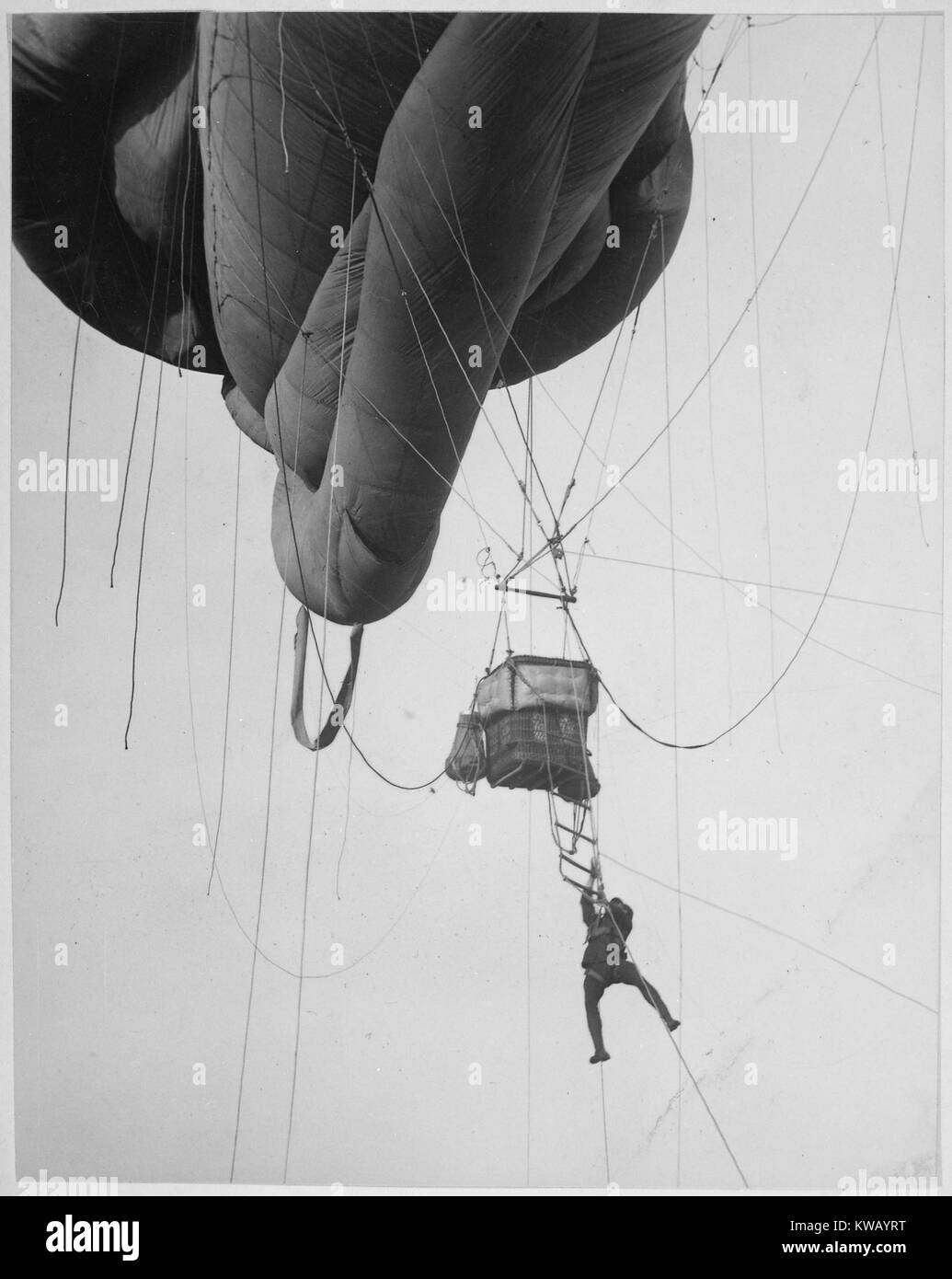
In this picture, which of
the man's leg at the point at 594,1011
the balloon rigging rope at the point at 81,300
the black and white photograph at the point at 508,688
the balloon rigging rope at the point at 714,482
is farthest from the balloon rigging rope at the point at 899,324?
the balloon rigging rope at the point at 81,300

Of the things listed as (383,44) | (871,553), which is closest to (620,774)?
(871,553)

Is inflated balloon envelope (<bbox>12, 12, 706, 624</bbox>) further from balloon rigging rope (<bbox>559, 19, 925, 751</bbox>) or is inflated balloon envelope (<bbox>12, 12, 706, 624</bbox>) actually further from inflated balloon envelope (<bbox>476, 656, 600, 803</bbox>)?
balloon rigging rope (<bbox>559, 19, 925, 751</bbox>)

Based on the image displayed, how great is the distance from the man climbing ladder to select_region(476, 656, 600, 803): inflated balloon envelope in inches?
6.6

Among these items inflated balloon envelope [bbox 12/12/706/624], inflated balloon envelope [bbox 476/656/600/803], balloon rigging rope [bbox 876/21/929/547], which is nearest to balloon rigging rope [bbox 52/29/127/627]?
inflated balloon envelope [bbox 12/12/706/624]

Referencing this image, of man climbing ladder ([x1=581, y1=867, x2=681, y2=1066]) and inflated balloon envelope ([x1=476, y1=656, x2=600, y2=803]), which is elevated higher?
inflated balloon envelope ([x1=476, y1=656, x2=600, y2=803])

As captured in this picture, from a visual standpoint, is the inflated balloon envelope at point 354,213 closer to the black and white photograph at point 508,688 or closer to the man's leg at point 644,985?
the black and white photograph at point 508,688

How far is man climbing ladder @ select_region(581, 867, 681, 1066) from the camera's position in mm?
1707

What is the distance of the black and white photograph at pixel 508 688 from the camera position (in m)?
1.69

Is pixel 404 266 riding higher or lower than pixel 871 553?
higher

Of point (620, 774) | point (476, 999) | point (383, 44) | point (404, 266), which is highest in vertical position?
point (383, 44)

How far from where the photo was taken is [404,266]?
1586 mm

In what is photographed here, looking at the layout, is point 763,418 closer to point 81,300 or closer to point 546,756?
point 546,756
